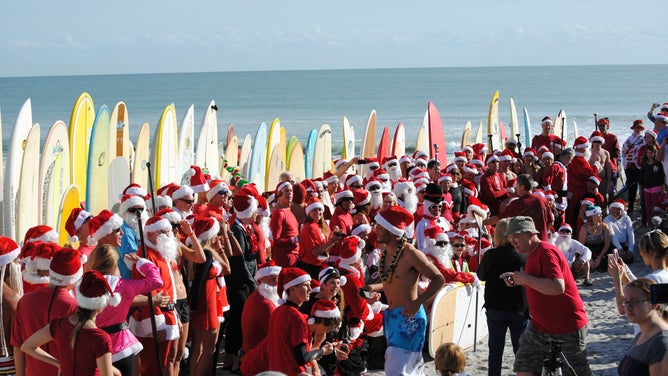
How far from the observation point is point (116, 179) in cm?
929

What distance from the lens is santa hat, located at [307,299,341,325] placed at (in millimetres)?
5719

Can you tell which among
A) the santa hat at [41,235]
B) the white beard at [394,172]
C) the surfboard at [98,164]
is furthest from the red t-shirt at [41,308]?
the white beard at [394,172]

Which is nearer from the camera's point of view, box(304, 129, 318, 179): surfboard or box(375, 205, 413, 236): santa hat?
box(375, 205, 413, 236): santa hat

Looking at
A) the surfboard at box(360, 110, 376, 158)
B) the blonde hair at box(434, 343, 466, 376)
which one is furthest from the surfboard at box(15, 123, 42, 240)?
the surfboard at box(360, 110, 376, 158)

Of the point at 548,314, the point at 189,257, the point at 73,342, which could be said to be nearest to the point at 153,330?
the point at 189,257

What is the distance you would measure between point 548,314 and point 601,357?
2.34 meters

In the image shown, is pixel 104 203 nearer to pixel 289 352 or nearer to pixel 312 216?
pixel 312 216

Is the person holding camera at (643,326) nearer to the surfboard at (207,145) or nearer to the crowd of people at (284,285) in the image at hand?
the crowd of people at (284,285)

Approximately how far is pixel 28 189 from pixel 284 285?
127 inches

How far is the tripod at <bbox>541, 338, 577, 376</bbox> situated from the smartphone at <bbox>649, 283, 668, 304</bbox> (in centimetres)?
100

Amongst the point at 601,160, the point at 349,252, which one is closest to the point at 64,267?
the point at 349,252

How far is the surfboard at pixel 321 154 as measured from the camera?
42.3 feet

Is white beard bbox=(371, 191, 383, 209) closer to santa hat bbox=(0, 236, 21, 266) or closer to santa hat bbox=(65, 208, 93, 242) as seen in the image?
santa hat bbox=(65, 208, 93, 242)

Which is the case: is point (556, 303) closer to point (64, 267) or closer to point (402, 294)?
point (402, 294)
